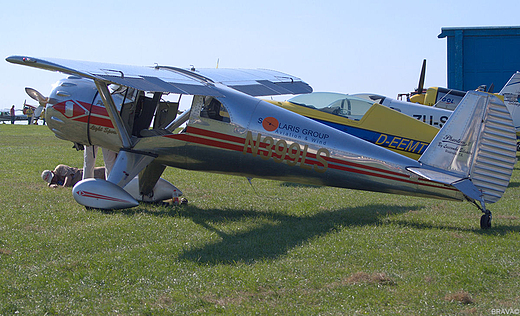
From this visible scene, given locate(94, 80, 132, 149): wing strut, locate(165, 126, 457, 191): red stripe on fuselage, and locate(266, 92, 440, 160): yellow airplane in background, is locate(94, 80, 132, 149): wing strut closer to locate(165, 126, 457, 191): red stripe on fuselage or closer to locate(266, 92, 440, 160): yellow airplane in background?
locate(165, 126, 457, 191): red stripe on fuselage

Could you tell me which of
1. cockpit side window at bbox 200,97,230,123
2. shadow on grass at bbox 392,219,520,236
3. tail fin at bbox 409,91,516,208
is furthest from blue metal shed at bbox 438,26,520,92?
cockpit side window at bbox 200,97,230,123

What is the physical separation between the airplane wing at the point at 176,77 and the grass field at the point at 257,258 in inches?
73.2

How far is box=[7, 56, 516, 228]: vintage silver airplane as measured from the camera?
6332mm

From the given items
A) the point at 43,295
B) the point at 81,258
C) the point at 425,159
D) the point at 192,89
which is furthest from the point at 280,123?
the point at 43,295

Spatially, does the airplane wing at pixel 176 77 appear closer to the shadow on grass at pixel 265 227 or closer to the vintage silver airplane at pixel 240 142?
the vintage silver airplane at pixel 240 142

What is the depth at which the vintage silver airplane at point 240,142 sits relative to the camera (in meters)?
6.33

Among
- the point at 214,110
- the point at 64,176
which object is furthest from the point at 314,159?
the point at 64,176

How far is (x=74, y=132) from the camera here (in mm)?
8094

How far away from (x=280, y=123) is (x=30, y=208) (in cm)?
398

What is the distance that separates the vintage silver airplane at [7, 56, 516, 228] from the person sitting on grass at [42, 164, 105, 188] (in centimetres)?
172

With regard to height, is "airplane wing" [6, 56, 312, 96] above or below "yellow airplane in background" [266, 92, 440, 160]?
above

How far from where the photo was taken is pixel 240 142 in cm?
727

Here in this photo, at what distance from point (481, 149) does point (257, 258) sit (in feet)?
10.5

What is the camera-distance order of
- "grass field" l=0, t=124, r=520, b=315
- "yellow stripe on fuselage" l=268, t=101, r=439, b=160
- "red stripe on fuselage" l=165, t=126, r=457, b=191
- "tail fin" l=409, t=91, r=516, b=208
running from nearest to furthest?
"grass field" l=0, t=124, r=520, b=315, "tail fin" l=409, t=91, r=516, b=208, "red stripe on fuselage" l=165, t=126, r=457, b=191, "yellow stripe on fuselage" l=268, t=101, r=439, b=160
